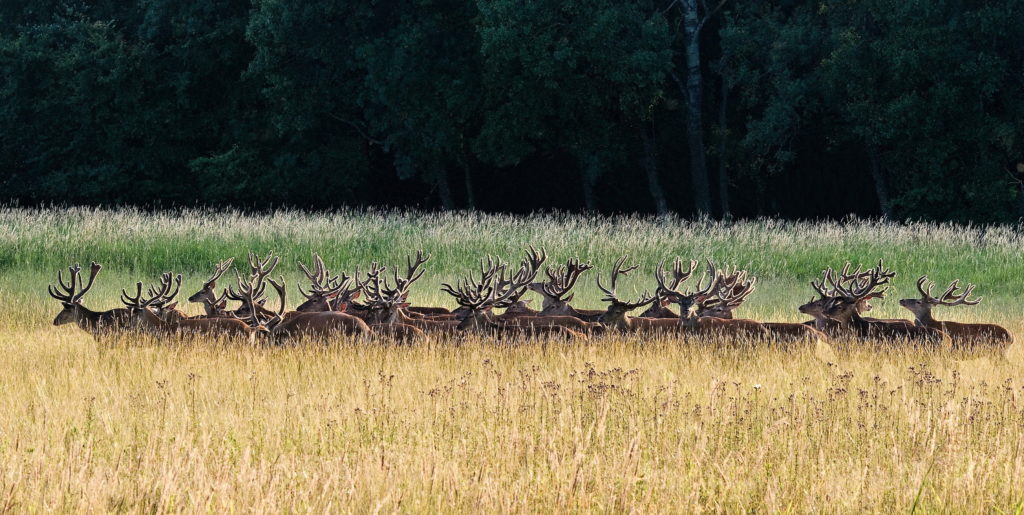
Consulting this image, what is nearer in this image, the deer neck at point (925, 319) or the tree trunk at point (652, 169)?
the deer neck at point (925, 319)

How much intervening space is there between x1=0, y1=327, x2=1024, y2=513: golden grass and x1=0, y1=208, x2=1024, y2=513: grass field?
21 millimetres

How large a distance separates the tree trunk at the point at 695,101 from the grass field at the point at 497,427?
58.9 feet

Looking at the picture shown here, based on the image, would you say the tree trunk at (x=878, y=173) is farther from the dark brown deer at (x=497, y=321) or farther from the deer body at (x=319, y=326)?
the deer body at (x=319, y=326)

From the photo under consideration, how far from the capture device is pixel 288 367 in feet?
Answer: 28.7

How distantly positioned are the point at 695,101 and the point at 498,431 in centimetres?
2465

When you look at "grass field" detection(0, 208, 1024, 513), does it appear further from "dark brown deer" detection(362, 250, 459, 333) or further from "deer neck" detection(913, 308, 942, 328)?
"deer neck" detection(913, 308, 942, 328)

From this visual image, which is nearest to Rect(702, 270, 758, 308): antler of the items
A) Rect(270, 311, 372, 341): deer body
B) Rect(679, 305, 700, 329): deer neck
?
Rect(679, 305, 700, 329): deer neck

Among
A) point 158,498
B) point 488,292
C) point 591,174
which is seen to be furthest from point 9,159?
Answer: point 158,498

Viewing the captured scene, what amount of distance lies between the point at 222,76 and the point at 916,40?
730 inches

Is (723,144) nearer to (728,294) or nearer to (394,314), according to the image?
(728,294)

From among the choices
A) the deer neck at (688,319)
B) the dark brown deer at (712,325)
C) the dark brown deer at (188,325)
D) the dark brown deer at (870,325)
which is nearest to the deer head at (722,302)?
the dark brown deer at (712,325)

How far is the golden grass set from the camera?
509 centimetres

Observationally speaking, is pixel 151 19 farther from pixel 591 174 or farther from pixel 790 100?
pixel 790 100

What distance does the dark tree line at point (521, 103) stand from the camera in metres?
26.9
